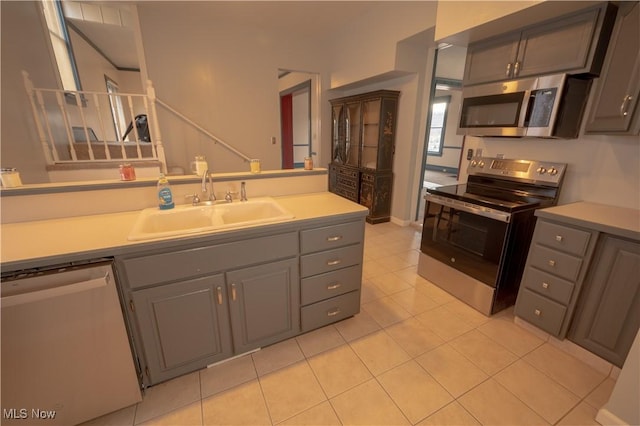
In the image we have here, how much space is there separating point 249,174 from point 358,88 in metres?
3.35

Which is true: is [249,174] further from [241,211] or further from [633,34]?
[633,34]

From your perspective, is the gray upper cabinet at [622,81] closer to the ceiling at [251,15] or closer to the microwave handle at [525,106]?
the microwave handle at [525,106]

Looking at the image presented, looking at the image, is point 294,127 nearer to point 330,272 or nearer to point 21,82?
point 21,82

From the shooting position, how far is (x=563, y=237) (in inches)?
62.9

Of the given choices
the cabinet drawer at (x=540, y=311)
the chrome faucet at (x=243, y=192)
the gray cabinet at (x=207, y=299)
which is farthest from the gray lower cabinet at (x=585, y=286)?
the chrome faucet at (x=243, y=192)

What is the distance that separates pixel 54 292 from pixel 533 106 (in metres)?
2.93

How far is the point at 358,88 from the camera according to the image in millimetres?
4449

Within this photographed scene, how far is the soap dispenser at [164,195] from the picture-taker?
1607mm

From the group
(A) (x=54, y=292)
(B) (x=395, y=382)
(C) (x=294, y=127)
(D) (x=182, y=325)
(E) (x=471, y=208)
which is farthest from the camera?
(C) (x=294, y=127)

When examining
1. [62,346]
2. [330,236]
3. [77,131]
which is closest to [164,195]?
[62,346]

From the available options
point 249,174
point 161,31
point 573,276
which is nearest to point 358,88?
point 161,31

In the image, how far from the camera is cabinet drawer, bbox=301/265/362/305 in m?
1.71

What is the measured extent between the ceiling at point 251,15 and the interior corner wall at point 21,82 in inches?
29.1

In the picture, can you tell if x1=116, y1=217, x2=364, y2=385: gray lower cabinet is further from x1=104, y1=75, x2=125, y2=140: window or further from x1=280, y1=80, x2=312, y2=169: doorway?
x1=104, y1=75, x2=125, y2=140: window
